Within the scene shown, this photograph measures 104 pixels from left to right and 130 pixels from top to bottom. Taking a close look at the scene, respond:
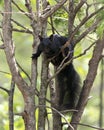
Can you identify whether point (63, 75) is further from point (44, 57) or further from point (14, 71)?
point (14, 71)

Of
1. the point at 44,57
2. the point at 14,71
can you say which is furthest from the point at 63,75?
the point at 14,71

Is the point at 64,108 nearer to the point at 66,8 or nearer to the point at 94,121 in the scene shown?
the point at 66,8

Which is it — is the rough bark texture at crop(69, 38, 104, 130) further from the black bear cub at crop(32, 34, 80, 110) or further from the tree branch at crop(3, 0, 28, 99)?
the tree branch at crop(3, 0, 28, 99)

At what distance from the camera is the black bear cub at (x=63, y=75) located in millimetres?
3420

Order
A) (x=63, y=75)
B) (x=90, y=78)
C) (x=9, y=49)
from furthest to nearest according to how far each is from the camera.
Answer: (x=63, y=75)
(x=90, y=78)
(x=9, y=49)

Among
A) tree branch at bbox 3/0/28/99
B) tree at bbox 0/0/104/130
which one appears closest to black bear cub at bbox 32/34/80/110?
tree at bbox 0/0/104/130

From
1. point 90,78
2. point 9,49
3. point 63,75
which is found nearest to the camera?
point 9,49

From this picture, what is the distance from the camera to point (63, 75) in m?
3.67

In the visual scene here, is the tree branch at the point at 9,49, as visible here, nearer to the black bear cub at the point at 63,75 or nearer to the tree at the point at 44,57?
the tree at the point at 44,57

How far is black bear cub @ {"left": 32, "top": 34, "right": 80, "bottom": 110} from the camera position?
3.42 metres

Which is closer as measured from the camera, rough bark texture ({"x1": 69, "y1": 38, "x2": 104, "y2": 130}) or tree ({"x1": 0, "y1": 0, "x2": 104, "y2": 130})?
tree ({"x1": 0, "y1": 0, "x2": 104, "y2": 130})

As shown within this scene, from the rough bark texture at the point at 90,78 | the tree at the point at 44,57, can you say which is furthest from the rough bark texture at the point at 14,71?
the rough bark texture at the point at 90,78

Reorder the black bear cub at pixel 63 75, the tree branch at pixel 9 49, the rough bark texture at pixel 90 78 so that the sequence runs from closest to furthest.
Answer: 1. the tree branch at pixel 9 49
2. the rough bark texture at pixel 90 78
3. the black bear cub at pixel 63 75

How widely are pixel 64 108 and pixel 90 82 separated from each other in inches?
13.0
